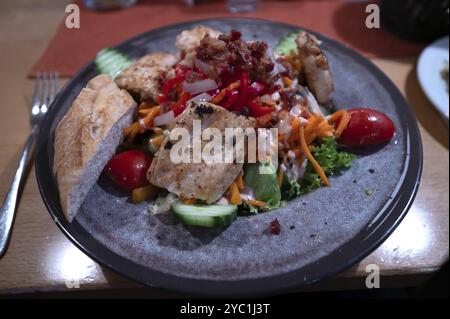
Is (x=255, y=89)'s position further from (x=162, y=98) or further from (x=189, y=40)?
(x=189, y=40)

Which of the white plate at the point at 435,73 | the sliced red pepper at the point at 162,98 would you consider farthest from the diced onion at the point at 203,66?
the white plate at the point at 435,73

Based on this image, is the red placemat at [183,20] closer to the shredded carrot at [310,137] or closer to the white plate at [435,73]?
the white plate at [435,73]

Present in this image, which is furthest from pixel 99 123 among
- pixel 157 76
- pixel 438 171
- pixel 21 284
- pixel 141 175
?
pixel 438 171

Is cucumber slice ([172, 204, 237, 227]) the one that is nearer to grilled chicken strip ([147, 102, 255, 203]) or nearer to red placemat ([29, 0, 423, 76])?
grilled chicken strip ([147, 102, 255, 203])
